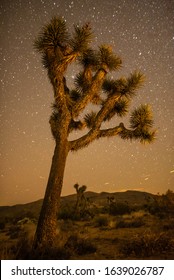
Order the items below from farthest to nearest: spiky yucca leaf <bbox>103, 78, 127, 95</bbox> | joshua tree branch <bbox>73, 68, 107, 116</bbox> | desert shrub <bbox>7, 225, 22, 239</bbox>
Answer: desert shrub <bbox>7, 225, 22, 239</bbox>, spiky yucca leaf <bbox>103, 78, 127, 95</bbox>, joshua tree branch <bbox>73, 68, 107, 116</bbox>

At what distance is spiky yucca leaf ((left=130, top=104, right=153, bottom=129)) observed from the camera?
427 inches

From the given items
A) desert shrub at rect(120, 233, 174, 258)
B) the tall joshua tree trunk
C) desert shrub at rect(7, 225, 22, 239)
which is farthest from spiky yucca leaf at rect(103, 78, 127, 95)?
desert shrub at rect(7, 225, 22, 239)

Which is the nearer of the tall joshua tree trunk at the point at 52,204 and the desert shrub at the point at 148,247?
the desert shrub at the point at 148,247

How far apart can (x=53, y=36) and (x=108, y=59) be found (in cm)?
196

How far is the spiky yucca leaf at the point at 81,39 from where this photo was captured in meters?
9.52

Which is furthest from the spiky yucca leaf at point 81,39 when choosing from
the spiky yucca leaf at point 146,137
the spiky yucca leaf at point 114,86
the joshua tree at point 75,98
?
the spiky yucca leaf at point 146,137

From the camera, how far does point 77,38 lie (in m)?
9.61

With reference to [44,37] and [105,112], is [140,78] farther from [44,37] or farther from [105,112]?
[44,37]

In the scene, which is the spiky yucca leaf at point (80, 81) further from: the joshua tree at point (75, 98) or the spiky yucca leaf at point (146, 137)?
the spiky yucca leaf at point (146, 137)

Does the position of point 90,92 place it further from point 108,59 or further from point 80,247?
point 80,247

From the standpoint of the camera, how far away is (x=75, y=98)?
35.9 feet

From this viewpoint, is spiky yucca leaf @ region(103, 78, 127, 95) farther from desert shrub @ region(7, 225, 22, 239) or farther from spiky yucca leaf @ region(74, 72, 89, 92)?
desert shrub @ region(7, 225, 22, 239)
